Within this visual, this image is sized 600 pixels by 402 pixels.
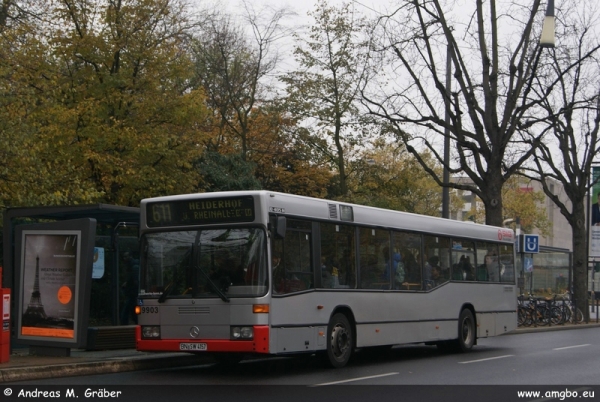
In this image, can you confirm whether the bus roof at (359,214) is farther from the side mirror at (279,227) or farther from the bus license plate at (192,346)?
the bus license plate at (192,346)

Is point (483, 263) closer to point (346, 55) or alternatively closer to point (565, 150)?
point (565, 150)

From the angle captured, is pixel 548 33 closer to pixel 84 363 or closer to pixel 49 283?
pixel 49 283

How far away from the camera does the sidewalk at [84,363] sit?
1209 cm

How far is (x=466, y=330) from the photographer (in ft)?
63.6

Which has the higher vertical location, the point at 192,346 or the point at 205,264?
the point at 205,264

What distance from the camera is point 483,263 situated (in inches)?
803

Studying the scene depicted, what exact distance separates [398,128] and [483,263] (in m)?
7.63

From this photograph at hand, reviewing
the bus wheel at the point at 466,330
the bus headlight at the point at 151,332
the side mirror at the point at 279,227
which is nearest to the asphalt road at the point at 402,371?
the bus wheel at the point at 466,330

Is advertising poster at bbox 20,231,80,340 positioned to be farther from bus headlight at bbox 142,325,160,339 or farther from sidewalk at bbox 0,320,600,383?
bus headlight at bbox 142,325,160,339

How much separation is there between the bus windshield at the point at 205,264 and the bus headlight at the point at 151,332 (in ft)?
1.54

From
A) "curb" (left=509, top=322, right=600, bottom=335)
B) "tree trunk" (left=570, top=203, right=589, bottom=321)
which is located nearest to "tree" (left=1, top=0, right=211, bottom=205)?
"curb" (left=509, top=322, right=600, bottom=335)

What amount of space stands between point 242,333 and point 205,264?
1.22 metres

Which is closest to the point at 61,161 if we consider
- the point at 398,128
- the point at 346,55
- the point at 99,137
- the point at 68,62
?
the point at 99,137

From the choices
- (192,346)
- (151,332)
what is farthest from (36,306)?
(192,346)
